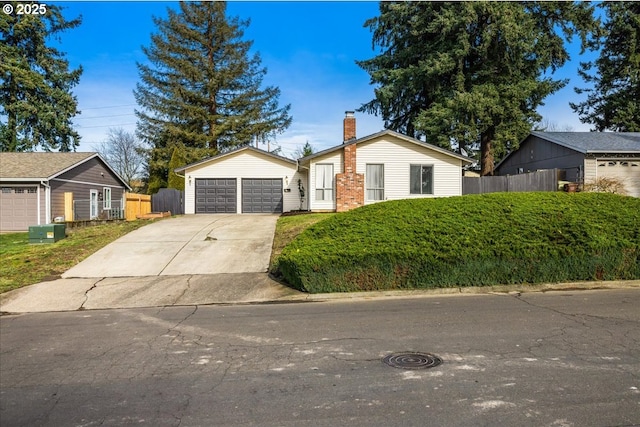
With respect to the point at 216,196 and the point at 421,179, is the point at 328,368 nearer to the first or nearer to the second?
the point at 421,179

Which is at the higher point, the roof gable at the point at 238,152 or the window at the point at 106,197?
the roof gable at the point at 238,152

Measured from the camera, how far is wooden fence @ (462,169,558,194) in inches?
818

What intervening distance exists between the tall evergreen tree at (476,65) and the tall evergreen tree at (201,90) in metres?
11.6

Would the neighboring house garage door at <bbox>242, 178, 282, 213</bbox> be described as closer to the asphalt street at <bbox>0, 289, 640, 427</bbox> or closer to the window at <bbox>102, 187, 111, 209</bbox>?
the window at <bbox>102, 187, 111, 209</bbox>

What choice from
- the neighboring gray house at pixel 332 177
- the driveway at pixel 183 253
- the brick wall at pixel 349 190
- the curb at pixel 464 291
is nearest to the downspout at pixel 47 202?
the neighboring gray house at pixel 332 177

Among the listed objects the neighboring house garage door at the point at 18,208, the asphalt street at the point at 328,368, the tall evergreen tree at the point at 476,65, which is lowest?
the asphalt street at the point at 328,368

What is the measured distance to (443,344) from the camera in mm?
5219

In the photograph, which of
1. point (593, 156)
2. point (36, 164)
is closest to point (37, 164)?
point (36, 164)

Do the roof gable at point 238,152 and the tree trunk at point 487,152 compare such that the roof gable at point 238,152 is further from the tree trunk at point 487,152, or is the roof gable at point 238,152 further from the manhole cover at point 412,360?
the manhole cover at point 412,360

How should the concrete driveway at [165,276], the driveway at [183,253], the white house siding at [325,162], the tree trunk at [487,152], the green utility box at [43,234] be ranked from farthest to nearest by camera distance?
1. the tree trunk at [487,152]
2. the white house siding at [325,162]
3. the green utility box at [43,234]
4. the driveway at [183,253]
5. the concrete driveway at [165,276]

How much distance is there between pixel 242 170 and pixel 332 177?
20.0 ft

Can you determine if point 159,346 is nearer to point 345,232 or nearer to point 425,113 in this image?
point 345,232

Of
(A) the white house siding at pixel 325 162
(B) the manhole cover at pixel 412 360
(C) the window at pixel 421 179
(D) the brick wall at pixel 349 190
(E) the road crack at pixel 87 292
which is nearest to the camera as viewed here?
(B) the manhole cover at pixel 412 360

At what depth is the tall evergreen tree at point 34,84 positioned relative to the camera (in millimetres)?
33969
